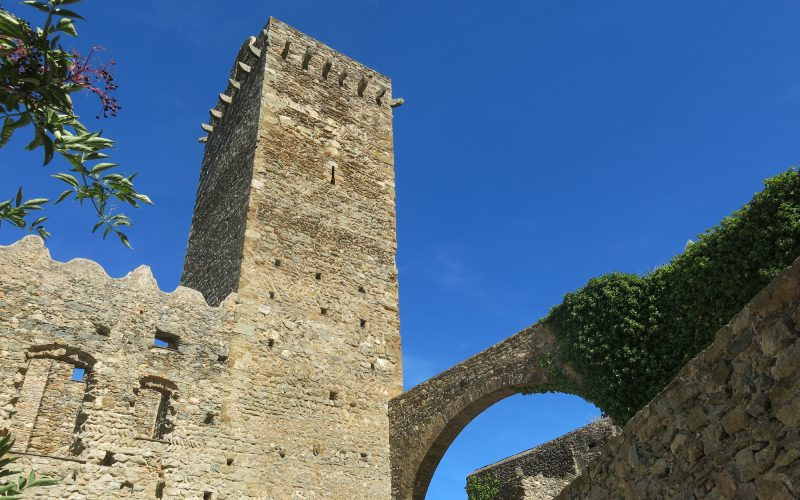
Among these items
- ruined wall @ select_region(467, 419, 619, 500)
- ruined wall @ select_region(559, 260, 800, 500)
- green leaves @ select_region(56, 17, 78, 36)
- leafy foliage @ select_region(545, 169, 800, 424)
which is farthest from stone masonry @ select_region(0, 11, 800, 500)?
green leaves @ select_region(56, 17, 78, 36)

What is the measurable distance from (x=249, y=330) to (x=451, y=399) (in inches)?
161

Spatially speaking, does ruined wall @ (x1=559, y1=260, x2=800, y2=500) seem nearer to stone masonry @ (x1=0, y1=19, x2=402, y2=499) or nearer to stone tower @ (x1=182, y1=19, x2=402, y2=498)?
stone masonry @ (x1=0, y1=19, x2=402, y2=499)

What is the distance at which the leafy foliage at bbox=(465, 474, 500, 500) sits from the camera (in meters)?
16.0

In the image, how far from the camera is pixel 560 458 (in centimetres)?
1702

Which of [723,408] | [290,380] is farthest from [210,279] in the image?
[723,408]

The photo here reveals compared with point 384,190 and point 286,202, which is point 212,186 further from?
point 384,190

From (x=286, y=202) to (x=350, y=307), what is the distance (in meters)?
2.67

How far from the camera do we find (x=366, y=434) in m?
12.8

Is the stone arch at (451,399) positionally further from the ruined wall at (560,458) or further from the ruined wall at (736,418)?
the ruined wall at (736,418)

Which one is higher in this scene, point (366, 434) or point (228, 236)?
point (228, 236)

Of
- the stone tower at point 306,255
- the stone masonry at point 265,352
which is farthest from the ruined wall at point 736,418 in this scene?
the stone tower at point 306,255

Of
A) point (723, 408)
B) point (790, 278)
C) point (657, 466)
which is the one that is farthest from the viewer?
point (657, 466)

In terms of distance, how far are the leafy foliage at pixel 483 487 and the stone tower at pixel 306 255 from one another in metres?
4.41

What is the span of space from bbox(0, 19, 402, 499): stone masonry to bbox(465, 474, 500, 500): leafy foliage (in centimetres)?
437
